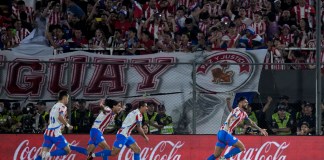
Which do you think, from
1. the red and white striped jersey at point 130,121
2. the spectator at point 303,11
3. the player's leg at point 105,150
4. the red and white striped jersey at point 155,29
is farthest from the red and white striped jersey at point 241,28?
the player's leg at point 105,150

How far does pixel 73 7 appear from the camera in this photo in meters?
25.2

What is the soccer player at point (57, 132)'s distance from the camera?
64.6 feet

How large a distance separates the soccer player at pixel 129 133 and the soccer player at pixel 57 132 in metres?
0.84

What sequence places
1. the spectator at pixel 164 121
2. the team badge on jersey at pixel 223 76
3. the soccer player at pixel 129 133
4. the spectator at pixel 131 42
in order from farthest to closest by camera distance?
1. the spectator at pixel 131 42
2. the team badge on jersey at pixel 223 76
3. the spectator at pixel 164 121
4. the soccer player at pixel 129 133

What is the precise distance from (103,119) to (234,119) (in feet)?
9.91

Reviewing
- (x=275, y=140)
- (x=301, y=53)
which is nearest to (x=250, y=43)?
(x=301, y=53)

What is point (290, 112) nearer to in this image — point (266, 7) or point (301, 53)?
point (301, 53)

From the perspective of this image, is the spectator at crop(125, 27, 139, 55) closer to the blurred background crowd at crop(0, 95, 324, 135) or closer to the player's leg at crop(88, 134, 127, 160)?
the blurred background crowd at crop(0, 95, 324, 135)

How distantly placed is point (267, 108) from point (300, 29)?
374 centimetres

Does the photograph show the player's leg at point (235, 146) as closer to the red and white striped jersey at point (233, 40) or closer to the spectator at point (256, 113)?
the spectator at point (256, 113)

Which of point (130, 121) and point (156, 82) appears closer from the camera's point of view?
point (130, 121)

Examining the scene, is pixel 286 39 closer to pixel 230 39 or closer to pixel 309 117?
pixel 230 39

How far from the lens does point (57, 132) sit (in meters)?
20.0

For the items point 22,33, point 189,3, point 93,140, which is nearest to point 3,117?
point 93,140
